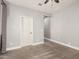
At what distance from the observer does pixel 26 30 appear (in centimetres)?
541

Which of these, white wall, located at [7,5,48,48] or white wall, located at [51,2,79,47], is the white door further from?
white wall, located at [51,2,79,47]

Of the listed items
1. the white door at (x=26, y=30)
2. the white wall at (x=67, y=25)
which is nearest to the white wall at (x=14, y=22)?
the white door at (x=26, y=30)

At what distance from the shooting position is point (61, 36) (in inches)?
242

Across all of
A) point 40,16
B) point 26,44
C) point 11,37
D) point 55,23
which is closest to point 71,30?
point 55,23

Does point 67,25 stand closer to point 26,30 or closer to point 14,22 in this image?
point 26,30

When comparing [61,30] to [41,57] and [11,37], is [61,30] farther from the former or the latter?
[11,37]

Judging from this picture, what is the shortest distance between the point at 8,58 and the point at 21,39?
1.77 meters

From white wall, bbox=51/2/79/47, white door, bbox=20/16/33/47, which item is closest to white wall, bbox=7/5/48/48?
white door, bbox=20/16/33/47

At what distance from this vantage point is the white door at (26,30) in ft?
16.9

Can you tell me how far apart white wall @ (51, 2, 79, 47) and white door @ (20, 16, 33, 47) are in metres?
2.36

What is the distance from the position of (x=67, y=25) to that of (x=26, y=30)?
3.02 meters

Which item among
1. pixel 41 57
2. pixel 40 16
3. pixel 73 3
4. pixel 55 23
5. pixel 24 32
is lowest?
pixel 41 57

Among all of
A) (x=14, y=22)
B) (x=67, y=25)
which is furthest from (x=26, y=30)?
(x=67, y=25)

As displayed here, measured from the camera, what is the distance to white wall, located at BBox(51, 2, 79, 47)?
16.4 feet
